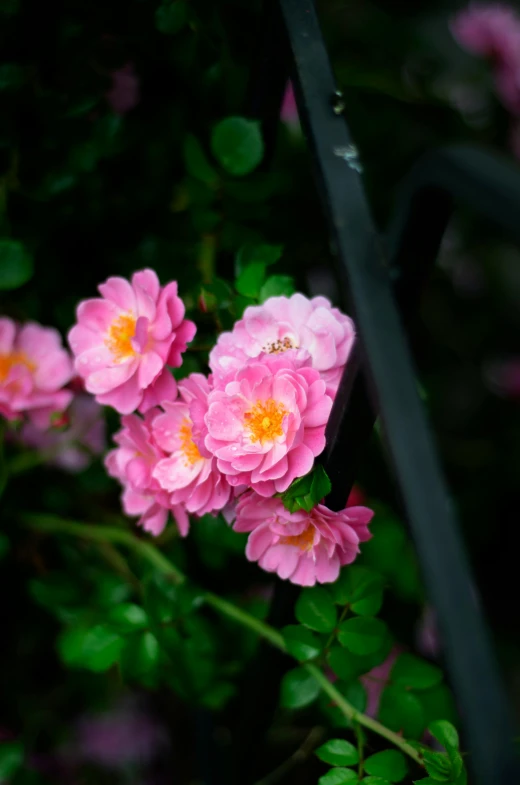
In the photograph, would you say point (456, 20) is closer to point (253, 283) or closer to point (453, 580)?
point (253, 283)

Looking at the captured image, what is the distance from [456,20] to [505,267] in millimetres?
893

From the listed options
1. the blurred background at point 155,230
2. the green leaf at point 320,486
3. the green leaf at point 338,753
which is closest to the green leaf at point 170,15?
the blurred background at point 155,230

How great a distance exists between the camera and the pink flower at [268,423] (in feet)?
1.77

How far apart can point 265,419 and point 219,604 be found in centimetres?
34

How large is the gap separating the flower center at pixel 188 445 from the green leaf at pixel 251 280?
0.46ft

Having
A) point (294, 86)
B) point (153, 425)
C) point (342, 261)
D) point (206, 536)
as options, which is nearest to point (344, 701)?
point (206, 536)

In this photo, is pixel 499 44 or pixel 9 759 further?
pixel 499 44

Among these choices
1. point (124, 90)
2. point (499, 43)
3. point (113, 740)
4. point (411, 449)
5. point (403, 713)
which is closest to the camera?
point (411, 449)

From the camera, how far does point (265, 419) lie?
0.56 m

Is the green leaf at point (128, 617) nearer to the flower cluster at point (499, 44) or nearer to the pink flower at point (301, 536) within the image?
the pink flower at point (301, 536)

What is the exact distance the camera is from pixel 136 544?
0.90 metres

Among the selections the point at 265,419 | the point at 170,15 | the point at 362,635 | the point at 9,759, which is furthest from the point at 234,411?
the point at 9,759

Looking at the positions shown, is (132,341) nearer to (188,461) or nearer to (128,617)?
(188,461)

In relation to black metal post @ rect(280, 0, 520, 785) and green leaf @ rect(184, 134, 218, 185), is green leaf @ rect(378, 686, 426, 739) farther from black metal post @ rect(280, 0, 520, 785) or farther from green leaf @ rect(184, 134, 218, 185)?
green leaf @ rect(184, 134, 218, 185)
